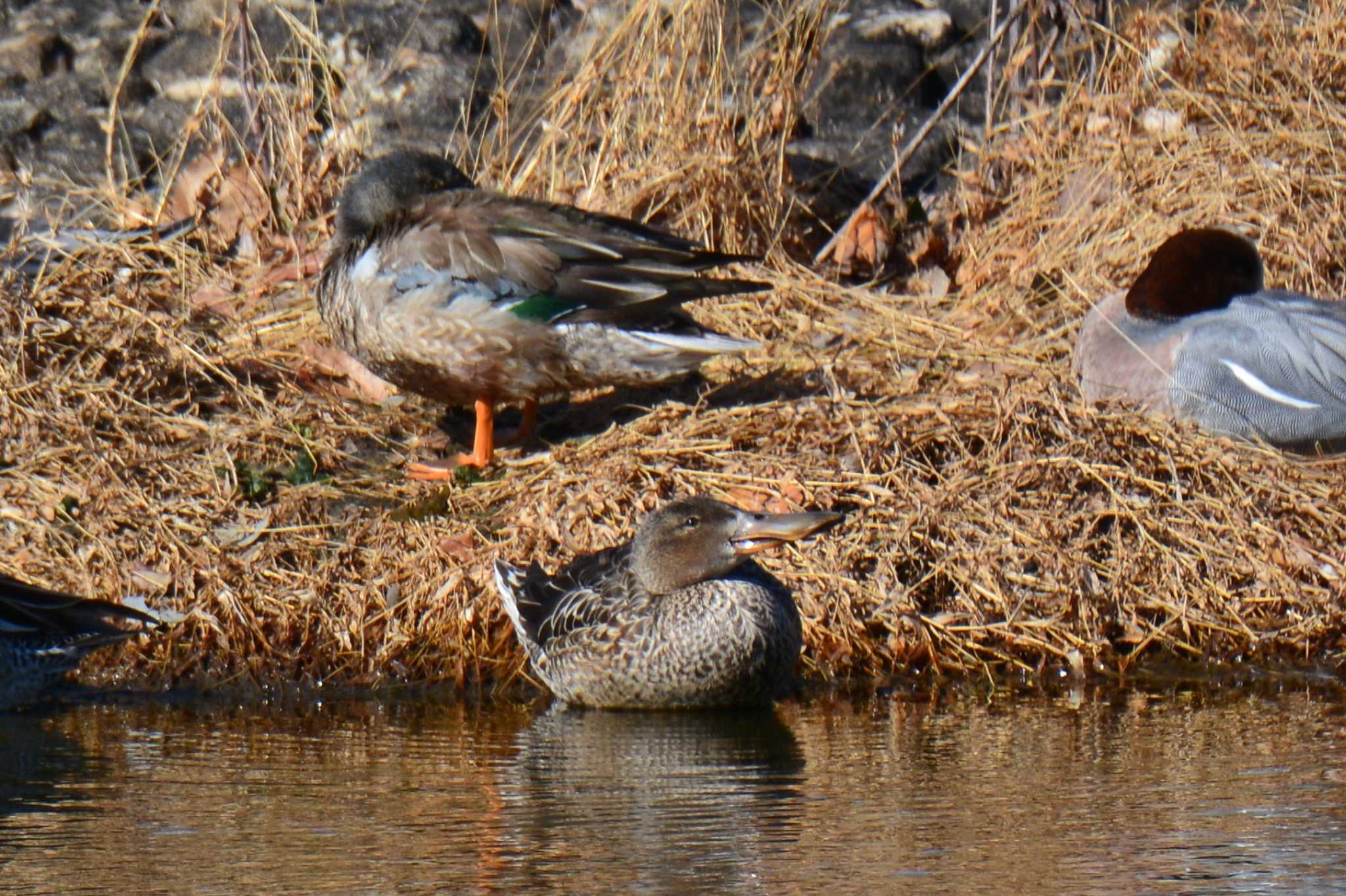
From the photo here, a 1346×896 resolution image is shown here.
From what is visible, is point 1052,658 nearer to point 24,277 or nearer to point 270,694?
point 270,694

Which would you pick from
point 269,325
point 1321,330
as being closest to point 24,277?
point 269,325

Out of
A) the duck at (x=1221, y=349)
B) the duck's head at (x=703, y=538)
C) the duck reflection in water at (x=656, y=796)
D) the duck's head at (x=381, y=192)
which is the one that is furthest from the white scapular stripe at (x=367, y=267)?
the duck at (x=1221, y=349)

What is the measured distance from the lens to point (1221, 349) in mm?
6594

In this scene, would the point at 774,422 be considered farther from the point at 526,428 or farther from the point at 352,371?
the point at 352,371

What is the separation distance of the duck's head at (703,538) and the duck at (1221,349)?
1642mm

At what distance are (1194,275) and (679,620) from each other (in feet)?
8.96

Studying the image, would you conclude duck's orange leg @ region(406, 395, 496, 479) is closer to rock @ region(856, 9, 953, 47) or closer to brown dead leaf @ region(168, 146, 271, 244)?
brown dead leaf @ region(168, 146, 271, 244)

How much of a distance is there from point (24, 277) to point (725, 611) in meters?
3.41

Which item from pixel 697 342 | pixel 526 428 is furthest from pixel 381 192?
pixel 697 342

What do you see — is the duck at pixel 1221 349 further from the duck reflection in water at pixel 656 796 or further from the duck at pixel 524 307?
the duck reflection in water at pixel 656 796

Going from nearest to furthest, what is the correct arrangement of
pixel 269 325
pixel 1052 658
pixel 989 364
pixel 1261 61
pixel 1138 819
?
1. pixel 1138 819
2. pixel 1052 658
3. pixel 989 364
4. pixel 269 325
5. pixel 1261 61

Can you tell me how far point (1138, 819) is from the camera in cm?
366

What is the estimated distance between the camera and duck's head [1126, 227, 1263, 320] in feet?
22.4

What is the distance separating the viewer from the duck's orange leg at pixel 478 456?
6.34 m
